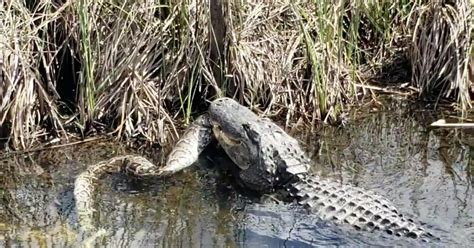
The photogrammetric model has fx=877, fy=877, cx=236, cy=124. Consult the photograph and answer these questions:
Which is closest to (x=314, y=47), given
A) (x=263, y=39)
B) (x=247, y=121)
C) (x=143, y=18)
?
(x=263, y=39)

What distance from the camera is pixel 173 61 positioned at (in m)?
5.72

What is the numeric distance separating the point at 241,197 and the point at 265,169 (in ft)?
0.75

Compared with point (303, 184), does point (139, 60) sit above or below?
above

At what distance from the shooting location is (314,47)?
5.72 metres

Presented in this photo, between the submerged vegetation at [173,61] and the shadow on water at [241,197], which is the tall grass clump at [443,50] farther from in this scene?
the shadow on water at [241,197]

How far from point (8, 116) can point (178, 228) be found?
1.58 m

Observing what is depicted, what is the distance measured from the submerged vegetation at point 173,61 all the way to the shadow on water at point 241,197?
253 millimetres

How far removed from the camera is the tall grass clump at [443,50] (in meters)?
5.98

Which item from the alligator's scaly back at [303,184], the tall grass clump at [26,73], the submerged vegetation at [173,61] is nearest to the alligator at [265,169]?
the alligator's scaly back at [303,184]

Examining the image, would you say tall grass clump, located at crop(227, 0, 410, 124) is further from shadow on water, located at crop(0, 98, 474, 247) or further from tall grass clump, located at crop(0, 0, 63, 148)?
tall grass clump, located at crop(0, 0, 63, 148)

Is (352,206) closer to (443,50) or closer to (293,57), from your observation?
(293,57)

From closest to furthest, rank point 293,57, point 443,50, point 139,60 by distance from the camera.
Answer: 1. point 139,60
2. point 293,57
3. point 443,50

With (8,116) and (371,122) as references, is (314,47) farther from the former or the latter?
(8,116)

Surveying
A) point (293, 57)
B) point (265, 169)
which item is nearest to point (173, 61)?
point (293, 57)
